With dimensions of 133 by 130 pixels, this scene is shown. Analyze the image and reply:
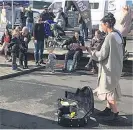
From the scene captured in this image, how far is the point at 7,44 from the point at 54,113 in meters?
6.46

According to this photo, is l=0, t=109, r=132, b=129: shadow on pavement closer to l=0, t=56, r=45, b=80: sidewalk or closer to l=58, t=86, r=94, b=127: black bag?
l=58, t=86, r=94, b=127: black bag

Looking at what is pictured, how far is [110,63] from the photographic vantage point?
20.8 ft

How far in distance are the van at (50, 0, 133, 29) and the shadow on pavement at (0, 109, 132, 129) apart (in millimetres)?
14182

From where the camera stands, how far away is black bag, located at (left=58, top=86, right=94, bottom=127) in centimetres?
621

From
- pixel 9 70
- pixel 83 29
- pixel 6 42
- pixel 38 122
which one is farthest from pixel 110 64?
pixel 83 29

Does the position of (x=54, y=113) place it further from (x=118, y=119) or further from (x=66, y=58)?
(x=66, y=58)

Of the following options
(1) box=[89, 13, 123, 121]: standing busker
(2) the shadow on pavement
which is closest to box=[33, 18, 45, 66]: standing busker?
(2) the shadow on pavement

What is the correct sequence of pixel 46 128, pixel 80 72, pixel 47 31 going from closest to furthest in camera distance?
pixel 46 128 < pixel 80 72 < pixel 47 31

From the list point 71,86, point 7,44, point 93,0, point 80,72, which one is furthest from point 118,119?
point 93,0

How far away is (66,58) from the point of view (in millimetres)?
11938

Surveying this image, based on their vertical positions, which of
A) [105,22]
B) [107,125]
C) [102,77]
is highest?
[105,22]

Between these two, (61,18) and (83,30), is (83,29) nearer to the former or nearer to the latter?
(83,30)

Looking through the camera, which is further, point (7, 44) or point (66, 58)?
point (7, 44)

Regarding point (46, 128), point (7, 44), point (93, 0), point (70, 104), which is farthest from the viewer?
point (93, 0)
